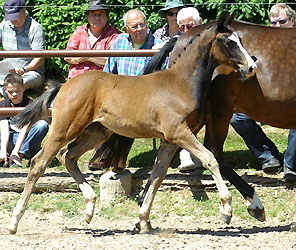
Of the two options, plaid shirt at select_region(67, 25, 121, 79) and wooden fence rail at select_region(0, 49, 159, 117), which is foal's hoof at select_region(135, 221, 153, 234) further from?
plaid shirt at select_region(67, 25, 121, 79)

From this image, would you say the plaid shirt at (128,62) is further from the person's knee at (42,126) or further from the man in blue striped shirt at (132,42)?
the person's knee at (42,126)

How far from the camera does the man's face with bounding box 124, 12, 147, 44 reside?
8.55 meters

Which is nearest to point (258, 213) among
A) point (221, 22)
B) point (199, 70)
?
point (199, 70)

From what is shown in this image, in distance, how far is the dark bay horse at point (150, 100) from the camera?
6.98m

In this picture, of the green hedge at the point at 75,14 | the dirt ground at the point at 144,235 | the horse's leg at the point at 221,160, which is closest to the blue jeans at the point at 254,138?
the dirt ground at the point at 144,235

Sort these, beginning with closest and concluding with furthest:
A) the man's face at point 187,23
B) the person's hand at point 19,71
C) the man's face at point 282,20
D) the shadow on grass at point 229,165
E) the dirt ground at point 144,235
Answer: the dirt ground at point 144,235, the man's face at point 187,23, the shadow on grass at point 229,165, the man's face at point 282,20, the person's hand at point 19,71

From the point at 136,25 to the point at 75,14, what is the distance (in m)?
3.00

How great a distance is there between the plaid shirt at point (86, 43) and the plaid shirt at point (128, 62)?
27cm

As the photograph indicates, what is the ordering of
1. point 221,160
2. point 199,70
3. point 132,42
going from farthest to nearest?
point 132,42 → point 221,160 → point 199,70

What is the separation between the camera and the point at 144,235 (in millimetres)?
7023

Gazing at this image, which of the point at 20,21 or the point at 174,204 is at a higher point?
the point at 20,21

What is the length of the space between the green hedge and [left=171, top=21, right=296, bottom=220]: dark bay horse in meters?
3.34

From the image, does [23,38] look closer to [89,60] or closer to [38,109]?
[89,60]

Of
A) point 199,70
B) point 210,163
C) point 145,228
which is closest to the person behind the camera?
point 210,163
